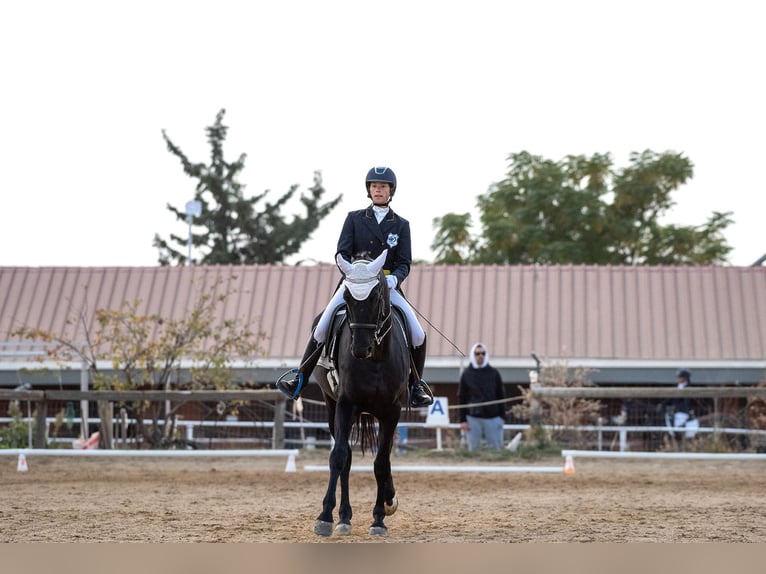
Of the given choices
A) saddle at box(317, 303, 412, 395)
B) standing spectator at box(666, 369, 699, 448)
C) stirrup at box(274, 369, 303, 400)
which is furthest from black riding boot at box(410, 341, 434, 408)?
standing spectator at box(666, 369, 699, 448)

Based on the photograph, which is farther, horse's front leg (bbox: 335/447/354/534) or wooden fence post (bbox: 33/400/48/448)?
wooden fence post (bbox: 33/400/48/448)

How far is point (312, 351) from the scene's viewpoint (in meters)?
9.88

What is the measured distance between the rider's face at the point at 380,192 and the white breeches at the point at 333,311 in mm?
770

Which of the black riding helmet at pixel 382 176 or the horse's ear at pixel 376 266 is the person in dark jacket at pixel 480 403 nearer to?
the black riding helmet at pixel 382 176

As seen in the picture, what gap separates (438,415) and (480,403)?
132cm

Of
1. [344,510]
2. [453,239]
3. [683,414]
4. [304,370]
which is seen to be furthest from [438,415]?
[453,239]

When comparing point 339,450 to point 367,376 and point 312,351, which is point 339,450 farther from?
point 312,351

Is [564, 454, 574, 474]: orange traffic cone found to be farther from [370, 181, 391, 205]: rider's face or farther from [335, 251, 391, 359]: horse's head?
[335, 251, 391, 359]: horse's head

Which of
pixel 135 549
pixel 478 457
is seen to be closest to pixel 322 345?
pixel 135 549

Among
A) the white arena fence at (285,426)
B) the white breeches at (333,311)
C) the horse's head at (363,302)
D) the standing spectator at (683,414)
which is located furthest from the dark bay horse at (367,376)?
the standing spectator at (683,414)

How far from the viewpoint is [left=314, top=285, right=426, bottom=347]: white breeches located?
9617 millimetres

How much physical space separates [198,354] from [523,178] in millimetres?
24534

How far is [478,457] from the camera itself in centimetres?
1891

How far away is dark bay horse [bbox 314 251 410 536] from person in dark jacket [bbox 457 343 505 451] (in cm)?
963
